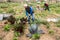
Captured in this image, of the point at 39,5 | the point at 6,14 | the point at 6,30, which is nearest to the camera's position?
the point at 6,30

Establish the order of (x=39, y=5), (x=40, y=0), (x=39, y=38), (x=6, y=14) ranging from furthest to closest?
(x=40, y=0), (x=39, y=5), (x=6, y=14), (x=39, y=38)

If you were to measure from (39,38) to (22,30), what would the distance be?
105 cm

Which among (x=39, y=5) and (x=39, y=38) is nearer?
(x=39, y=38)

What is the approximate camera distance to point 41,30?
477 inches

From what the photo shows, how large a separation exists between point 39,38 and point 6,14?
12.3ft

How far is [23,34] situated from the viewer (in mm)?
12055

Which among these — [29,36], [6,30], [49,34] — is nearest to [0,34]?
[6,30]

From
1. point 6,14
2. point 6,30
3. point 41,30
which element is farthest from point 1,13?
point 41,30

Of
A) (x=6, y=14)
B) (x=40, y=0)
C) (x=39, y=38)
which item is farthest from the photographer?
(x=40, y=0)

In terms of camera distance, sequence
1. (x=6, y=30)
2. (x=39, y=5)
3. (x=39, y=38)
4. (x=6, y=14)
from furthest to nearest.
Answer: (x=39, y=5) → (x=6, y=14) → (x=6, y=30) → (x=39, y=38)

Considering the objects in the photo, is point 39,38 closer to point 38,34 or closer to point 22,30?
point 38,34

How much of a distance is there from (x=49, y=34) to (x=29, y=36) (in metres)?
0.96

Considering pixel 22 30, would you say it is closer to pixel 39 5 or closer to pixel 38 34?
pixel 38 34

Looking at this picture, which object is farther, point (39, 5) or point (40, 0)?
point (40, 0)
